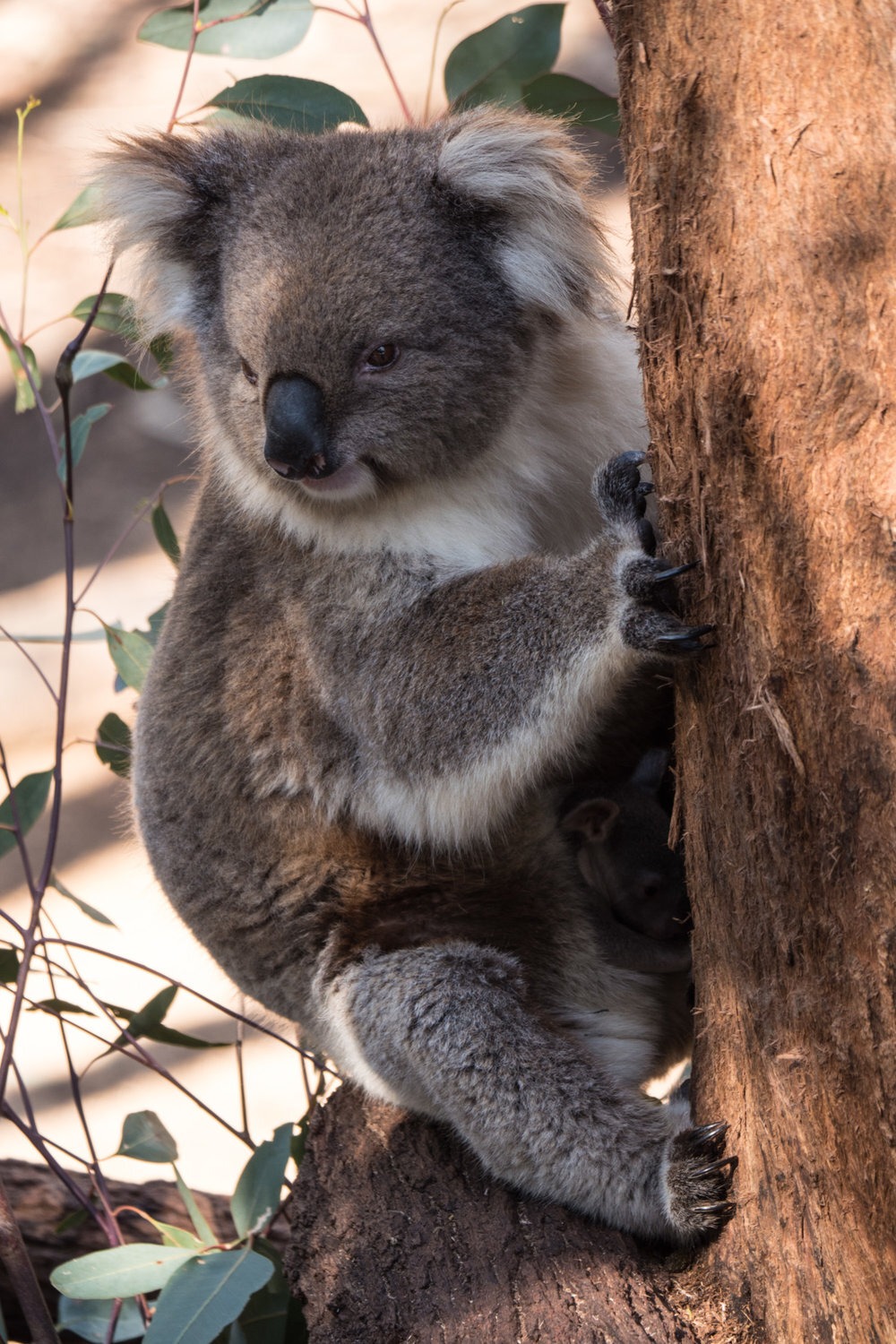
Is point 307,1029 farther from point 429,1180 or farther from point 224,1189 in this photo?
point 224,1189

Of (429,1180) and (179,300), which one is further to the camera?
(179,300)

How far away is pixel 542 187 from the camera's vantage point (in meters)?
2.03

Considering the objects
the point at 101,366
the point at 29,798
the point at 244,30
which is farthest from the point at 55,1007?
the point at 244,30

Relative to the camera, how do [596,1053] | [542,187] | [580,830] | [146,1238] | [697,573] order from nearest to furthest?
1. [697,573]
2. [542,187]
3. [596,1053]
4. [580,830]
5. [146,1238]

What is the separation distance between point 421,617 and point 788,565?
2.57 feet

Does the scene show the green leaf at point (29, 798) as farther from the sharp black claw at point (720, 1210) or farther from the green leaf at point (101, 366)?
the sharp black claw at point (720, 1210)

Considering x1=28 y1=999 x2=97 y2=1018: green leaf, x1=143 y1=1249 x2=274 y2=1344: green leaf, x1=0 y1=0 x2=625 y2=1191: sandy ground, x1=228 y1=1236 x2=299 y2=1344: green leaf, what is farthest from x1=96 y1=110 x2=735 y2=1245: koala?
x1=0 y1=0 x2=625 y2=1191: sandy ground

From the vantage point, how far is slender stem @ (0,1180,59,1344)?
7.88 ft

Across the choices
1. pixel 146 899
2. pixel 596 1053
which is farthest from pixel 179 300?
pixel 146 899

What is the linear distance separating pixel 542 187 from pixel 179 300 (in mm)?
745

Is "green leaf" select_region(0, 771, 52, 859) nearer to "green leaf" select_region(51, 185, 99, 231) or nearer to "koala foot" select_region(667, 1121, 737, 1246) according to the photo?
"green leaf" select_region(51, 185, 99, 231)

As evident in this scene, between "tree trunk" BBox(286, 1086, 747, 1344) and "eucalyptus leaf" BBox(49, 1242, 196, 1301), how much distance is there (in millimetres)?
210

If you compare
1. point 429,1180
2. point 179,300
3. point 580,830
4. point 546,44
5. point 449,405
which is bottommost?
point 429,1180

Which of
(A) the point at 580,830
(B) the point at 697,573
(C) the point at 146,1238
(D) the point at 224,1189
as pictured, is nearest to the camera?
(B) the point at 697,573
